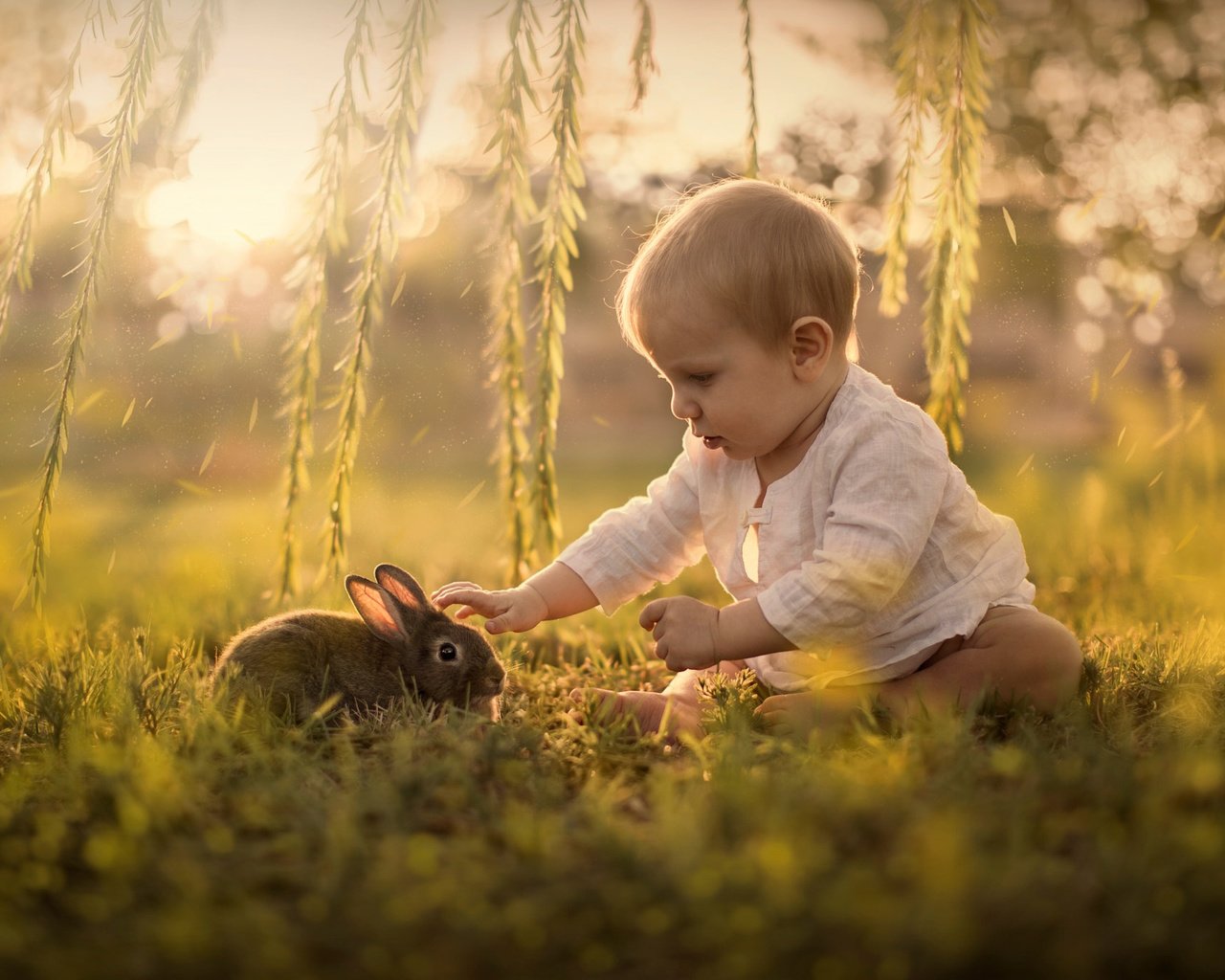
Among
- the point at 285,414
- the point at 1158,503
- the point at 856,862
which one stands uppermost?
the point at 285,414

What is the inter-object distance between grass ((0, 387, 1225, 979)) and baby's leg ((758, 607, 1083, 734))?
12 centimetres

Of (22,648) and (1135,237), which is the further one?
(1135,237)

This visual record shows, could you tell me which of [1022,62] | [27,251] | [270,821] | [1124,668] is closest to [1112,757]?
[1124,668]

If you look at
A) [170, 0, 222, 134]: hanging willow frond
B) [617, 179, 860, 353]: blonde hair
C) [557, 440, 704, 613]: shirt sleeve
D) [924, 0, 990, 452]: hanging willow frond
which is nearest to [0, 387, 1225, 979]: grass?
[557, 440, 704, 613]: shirt sleeve

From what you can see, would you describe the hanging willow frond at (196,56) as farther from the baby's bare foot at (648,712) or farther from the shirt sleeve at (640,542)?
the baby's bare foot at (648,712)

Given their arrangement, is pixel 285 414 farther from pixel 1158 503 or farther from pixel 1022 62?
pixel 1022 62

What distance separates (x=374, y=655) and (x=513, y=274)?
141 cm

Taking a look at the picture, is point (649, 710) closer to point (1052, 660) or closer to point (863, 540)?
point (863, 540)

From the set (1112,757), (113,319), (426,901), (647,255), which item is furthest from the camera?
(113,319)

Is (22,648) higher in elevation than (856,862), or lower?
lower

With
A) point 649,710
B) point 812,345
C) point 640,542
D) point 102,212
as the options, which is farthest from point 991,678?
point 102,212

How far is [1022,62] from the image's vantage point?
9.10m

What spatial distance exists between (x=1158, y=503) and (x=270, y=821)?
613 cm

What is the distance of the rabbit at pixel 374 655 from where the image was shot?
3410 millimetres
